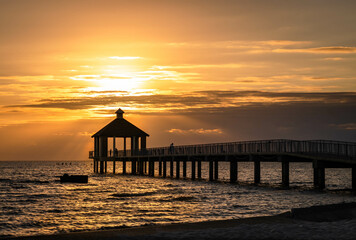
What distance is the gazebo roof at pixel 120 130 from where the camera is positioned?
80062 millimetres

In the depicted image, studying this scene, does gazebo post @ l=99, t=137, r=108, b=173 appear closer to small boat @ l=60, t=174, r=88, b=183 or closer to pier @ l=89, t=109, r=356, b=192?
pier @ l=89, t=109, r=356, b=192

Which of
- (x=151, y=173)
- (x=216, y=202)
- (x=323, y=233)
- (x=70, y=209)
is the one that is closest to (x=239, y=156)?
(x=216, y=202)

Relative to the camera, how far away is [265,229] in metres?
16.8

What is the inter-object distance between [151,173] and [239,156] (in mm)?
31209

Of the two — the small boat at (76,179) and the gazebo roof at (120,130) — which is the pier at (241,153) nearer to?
the gazebo roof at (120,130)

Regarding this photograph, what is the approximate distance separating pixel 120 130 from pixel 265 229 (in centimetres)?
6481

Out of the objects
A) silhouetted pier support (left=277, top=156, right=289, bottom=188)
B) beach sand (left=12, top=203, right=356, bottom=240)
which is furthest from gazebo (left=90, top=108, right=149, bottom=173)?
beach sand (left=12, top=203, right=356, bottom=240)

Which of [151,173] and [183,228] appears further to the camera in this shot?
[151,173]

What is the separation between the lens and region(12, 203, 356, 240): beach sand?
15664 mm

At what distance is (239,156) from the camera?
170ft

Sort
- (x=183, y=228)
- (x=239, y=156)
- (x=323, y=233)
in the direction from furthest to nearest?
1. (x=239, y=156)
2. (x=183, y=228)
3. (x=323, y=233)

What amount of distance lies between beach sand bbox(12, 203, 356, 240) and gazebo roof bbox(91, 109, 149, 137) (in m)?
61.3

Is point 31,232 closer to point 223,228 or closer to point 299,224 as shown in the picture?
point 223,228

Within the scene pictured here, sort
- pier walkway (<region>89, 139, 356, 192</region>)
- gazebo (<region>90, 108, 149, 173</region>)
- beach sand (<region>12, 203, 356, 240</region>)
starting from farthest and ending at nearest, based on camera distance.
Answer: gazebo (<region>90, 108, 149, 173</region>)
pier walkway (<region>89, 139, 356, 192</region>)
beach sand (<region>12, 203, 356, 240</region>)
